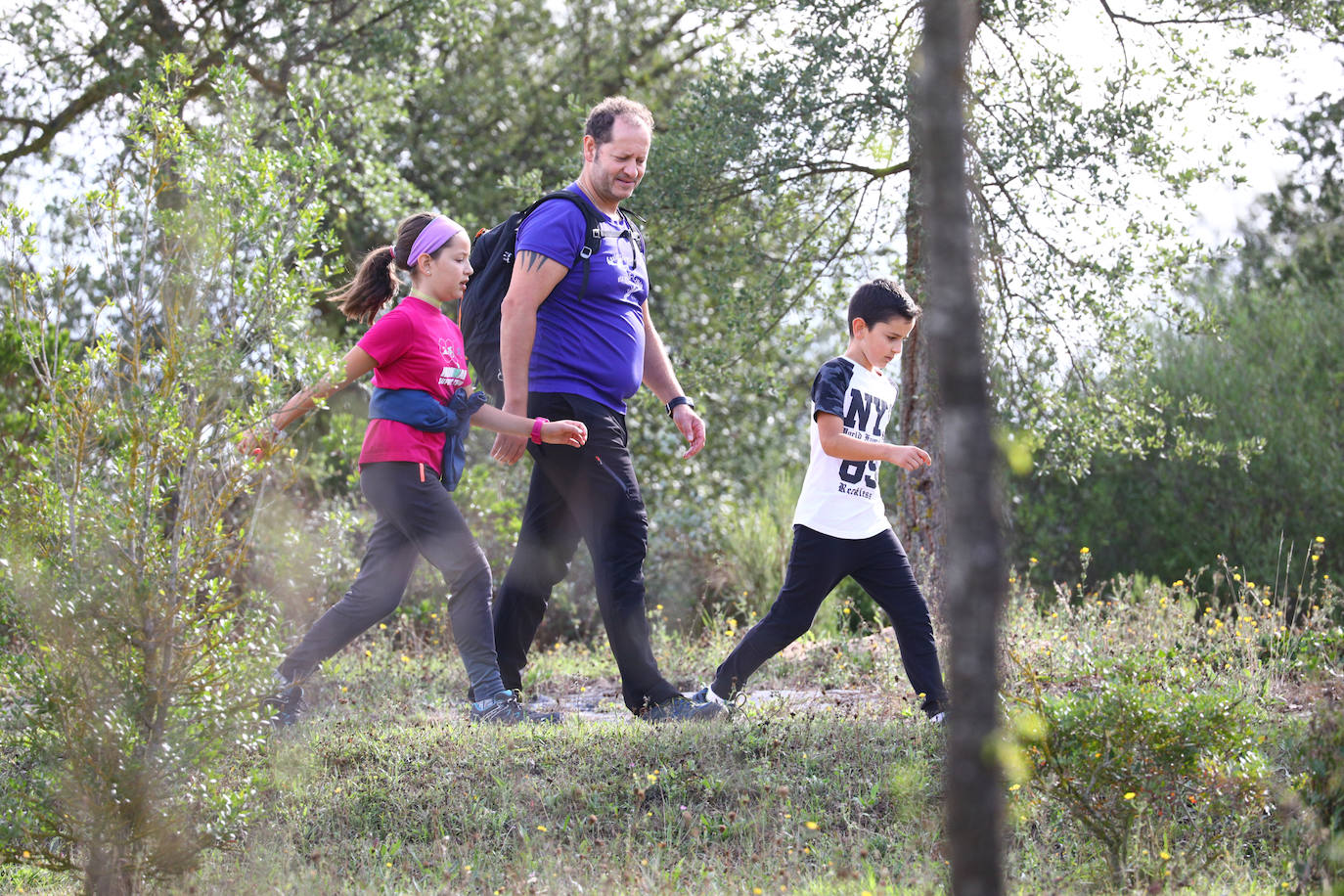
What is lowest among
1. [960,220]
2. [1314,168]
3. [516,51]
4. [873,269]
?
[960,220]

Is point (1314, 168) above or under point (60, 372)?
above

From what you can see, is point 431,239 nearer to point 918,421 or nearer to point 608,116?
point 608,116

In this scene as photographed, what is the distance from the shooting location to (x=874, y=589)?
4.48 meters

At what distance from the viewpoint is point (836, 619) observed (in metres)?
7.93

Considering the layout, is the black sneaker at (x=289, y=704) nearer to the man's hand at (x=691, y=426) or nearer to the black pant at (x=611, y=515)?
the black pant at (x=611, y=515)

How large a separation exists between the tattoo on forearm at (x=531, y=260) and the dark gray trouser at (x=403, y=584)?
941 millimetres

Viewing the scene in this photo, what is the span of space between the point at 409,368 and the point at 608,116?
125 cm

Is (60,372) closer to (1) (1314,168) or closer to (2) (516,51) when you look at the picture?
(2) (516,51)

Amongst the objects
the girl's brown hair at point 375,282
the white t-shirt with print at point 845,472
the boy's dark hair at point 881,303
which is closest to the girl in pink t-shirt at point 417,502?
the girl's brown hair at point 375,282

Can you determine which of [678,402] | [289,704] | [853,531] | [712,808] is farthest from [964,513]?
[289,704]

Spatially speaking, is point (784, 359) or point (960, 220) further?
point (784, 359)

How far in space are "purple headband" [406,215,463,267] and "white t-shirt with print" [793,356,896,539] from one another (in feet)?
5.23

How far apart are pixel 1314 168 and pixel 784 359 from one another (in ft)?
18.7

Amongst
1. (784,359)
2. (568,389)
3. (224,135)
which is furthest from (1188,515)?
(224,135)
